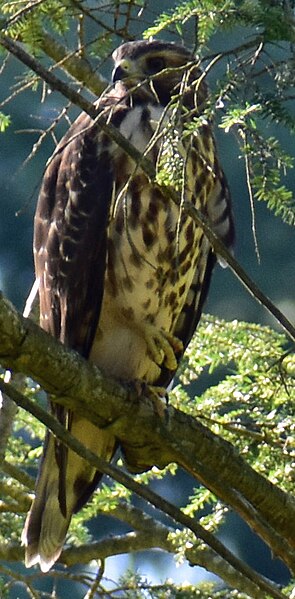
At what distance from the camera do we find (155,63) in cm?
389

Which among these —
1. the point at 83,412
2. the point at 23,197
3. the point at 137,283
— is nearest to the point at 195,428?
the point at 83,412

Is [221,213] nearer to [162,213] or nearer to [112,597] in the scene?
[162,213]

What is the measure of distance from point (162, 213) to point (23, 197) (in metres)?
5.12

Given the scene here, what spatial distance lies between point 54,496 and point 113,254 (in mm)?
713

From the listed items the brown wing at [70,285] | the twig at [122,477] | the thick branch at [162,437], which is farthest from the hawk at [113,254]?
the twig at [122,477]

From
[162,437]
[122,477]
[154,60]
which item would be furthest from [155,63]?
[122,477]

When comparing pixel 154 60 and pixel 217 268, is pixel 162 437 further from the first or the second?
pixel 217 268

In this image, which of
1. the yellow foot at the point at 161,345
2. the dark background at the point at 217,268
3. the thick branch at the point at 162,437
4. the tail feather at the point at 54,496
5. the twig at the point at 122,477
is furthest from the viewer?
the dark background at the point at 217,268

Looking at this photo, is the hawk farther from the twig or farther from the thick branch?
the twig

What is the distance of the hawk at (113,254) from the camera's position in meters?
3.57

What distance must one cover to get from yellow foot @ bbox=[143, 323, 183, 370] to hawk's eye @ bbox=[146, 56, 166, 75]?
788 millimetres

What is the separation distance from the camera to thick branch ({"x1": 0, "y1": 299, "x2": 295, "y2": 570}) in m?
2.70

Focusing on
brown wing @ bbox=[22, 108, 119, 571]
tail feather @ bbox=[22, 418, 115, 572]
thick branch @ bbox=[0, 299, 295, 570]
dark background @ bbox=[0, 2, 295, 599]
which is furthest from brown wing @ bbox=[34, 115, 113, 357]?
dark background @ bbox=[0, 2, 295, 599]

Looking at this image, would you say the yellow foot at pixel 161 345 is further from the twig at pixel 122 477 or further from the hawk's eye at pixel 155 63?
the twig at pixel 122 477
